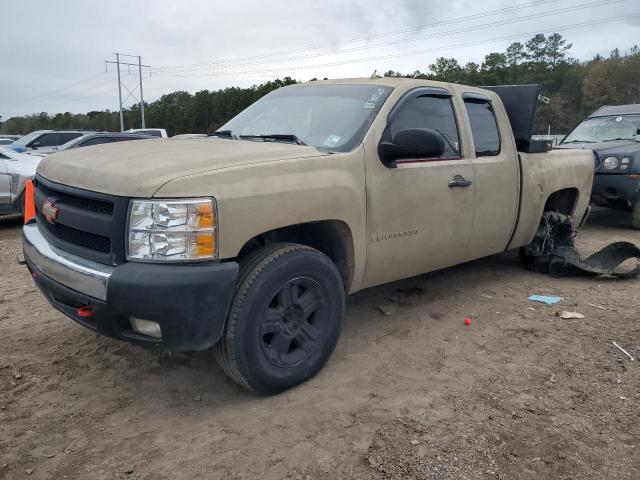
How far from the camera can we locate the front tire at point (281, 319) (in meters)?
2.85

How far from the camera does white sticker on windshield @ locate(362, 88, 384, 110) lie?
12.2 ft

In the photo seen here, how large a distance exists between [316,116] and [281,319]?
5.08 ft

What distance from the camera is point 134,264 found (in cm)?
262

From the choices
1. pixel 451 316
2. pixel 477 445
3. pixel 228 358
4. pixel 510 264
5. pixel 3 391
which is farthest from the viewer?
pixel 510 264

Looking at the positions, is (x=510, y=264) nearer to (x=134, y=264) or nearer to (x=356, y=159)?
(x=356, y=159)

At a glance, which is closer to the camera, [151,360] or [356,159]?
[356,159]

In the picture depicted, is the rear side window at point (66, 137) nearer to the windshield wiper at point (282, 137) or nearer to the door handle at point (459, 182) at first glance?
the windshield wiper at point (282, 137)

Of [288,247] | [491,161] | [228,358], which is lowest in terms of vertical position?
[228,358]

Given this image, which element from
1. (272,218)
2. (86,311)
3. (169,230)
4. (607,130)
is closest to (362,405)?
(272,218)

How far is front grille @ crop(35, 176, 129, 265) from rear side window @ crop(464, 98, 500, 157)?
2.89m

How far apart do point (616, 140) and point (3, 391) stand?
29.2 ft

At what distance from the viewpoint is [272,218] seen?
114 inches

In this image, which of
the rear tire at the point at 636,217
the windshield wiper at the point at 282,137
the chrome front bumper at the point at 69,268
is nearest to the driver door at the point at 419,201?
the windshield wiper at the point at 282,137

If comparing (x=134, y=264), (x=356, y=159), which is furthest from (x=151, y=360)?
(x=356, y=159)
